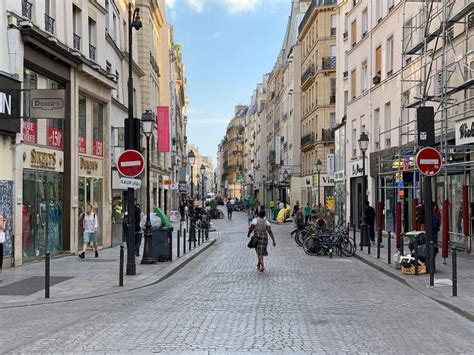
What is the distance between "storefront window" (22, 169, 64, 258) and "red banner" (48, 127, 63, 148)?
0.92 meters

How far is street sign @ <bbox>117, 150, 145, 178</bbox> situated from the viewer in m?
14.7

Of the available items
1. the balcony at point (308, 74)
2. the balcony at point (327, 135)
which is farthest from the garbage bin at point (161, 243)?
the balcony at point (308, 74)

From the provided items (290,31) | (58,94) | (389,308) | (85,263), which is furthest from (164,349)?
(290,31)

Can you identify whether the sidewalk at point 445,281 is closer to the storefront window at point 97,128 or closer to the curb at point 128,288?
the curb at point 128,288

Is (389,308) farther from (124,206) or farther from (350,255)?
(124,206)

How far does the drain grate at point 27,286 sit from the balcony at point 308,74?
43.9 metres

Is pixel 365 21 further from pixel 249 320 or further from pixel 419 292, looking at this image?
pixel 249 320

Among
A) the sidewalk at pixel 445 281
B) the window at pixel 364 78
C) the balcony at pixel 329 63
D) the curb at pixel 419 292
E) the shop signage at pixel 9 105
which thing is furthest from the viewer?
the balcony at pixel 329 63

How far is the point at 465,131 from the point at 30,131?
38.4 ft

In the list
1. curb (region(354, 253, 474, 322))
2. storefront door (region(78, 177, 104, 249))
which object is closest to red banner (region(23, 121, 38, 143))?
storefront door (region(78, 177, 104, 249))

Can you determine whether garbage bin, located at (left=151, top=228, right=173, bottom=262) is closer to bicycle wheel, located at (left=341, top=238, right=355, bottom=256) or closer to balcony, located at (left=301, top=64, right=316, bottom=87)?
bicycle wheel, located at (left=341, top=238, right=355, bottom=256)

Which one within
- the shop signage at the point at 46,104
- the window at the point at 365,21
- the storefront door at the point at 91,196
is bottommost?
the storefront door at the point at 91,196

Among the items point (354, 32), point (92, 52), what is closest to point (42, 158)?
point (92, 52)

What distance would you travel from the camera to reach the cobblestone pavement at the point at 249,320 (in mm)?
7581
